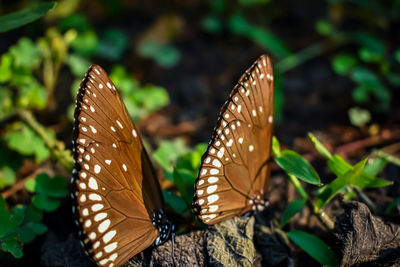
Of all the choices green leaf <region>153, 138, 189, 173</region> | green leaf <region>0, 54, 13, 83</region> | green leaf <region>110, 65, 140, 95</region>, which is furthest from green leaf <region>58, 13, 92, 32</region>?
green leaf <region>153, 138, 189, 173</region>

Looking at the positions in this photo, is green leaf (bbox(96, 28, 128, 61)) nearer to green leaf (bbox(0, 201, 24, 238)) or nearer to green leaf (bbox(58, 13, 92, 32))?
green leaf (bbox(58, 13, 92, 32))

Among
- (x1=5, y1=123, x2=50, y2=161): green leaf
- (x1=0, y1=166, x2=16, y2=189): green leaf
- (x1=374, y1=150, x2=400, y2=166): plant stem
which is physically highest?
(x1=5, y1=123, x2=50, y2=161): green leaf

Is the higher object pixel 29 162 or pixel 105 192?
pixel 29 162

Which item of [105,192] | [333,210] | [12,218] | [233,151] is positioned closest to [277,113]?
[333,210]

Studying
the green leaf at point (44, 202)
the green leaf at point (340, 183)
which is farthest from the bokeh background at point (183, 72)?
the green leaf at point (340, 183)

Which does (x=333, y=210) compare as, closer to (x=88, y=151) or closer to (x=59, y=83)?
(x=88, y=151)

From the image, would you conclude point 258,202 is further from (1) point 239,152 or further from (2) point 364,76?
(2) point 364,76

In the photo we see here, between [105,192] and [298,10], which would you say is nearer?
[105,192]
